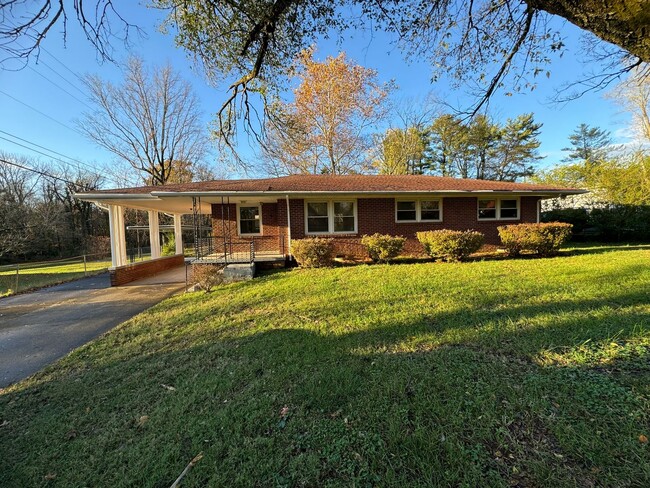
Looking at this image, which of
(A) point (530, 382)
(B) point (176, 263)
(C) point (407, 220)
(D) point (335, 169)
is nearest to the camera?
(A) point (530, 382)

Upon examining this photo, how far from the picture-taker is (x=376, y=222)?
37.4 feet

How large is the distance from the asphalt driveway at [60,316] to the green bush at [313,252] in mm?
3781

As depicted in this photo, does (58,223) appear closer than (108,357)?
No

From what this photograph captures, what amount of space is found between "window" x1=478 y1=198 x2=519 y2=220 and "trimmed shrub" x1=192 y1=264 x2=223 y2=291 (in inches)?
407

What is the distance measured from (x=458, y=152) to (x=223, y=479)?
33.5m

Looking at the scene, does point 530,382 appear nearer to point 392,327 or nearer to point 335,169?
point 392,327

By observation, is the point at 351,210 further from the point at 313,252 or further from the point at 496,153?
the point at 496,153

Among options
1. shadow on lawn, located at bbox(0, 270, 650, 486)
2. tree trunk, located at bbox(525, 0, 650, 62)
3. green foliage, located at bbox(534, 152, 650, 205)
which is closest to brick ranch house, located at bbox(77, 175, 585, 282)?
green foliage, located at bbox(534, 152, 650, 205)

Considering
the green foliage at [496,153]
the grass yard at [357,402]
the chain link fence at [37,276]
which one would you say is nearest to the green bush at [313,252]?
the grass yard at [357,402]

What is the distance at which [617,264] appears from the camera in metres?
7.77

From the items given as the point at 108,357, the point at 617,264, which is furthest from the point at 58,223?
the point at 617,264

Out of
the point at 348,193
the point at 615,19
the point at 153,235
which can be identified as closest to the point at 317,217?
the point at 348,193

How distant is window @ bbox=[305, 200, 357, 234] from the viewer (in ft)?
36.7

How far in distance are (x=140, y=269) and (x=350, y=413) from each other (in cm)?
1140
